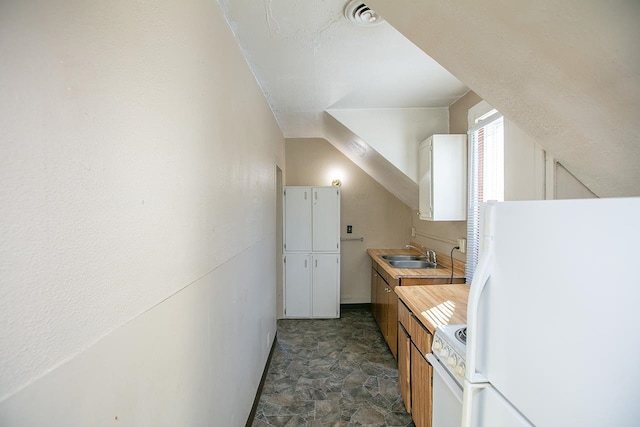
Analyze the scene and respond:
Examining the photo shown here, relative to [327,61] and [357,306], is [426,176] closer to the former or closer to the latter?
[327,61]

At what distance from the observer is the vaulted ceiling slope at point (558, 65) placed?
715 millimetres

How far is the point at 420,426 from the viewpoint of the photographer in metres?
1.65

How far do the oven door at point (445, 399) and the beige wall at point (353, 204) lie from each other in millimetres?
2695

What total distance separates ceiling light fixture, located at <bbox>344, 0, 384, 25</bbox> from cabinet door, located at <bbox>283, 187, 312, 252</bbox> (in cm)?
233

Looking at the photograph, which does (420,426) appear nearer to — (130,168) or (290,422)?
(290,422)

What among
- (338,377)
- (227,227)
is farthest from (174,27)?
(338,377)

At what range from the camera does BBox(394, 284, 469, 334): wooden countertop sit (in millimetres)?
1509

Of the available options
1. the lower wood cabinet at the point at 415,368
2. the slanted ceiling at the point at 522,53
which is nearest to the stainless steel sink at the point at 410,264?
the lower wood cabinet at the point at 415,368

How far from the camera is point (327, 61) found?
1889mm

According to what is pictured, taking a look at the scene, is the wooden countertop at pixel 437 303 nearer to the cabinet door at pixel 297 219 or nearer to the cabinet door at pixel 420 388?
the cabinet door at pixel 420 388

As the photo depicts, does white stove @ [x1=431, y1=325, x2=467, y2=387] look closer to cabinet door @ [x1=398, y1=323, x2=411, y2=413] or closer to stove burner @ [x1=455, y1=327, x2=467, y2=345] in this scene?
stove burner @ [x1=455, y1=327, x2=467, y2=345]

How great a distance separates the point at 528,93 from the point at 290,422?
2.43 metres

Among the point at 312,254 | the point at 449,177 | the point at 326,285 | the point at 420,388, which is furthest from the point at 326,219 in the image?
the point at 420,388

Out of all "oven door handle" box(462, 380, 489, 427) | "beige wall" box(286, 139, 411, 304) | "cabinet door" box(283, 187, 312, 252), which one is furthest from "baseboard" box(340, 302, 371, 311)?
"oven door handle" box(462, 380, 489, 427)
